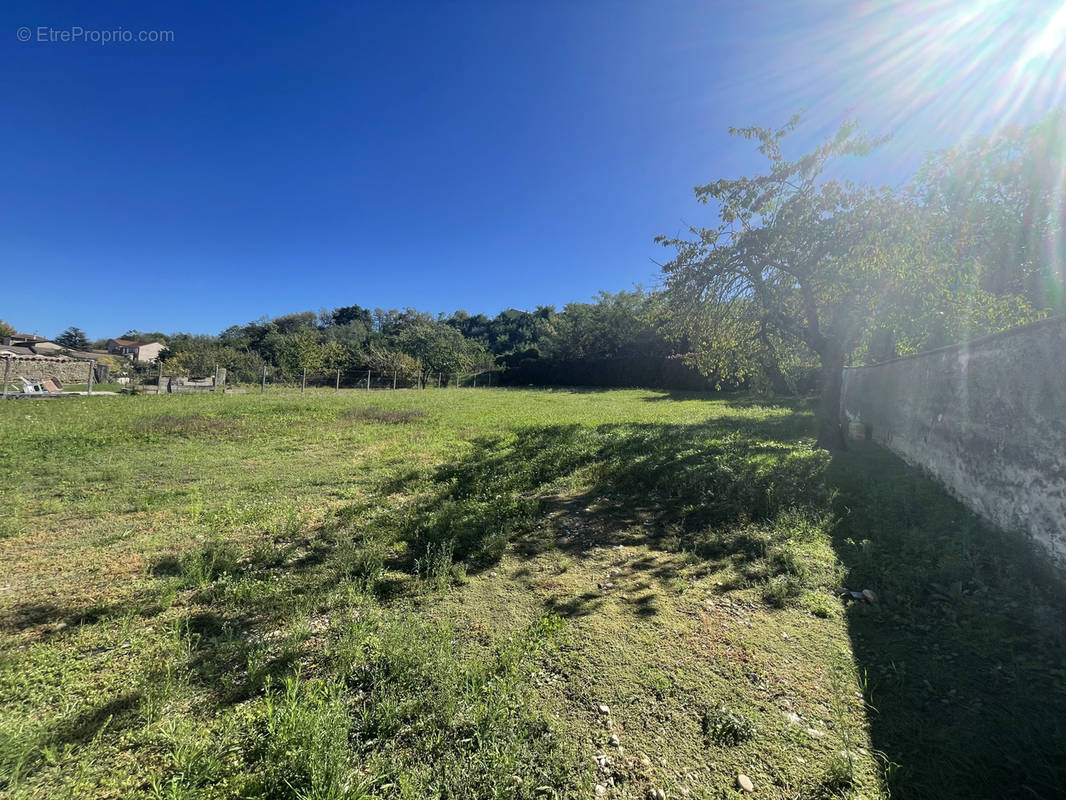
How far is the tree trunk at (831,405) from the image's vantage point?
710 centimetres

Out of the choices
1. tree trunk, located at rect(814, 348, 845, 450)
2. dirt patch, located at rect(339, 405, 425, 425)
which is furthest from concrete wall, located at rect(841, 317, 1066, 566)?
dirt patch, located at rect(339, 405, 425, 425)

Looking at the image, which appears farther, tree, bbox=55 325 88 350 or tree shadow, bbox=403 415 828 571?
tree, bbox=55 325 88 350

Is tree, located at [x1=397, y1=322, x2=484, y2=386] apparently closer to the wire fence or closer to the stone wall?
the wire fence

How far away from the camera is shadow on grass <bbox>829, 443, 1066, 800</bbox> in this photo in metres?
1.55

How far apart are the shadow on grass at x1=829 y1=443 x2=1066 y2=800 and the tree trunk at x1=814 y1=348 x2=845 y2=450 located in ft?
11.1

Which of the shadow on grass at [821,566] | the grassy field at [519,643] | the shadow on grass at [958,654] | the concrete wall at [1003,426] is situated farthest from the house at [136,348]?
the concrete wall at [1003,426]

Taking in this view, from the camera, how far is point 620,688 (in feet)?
6.35

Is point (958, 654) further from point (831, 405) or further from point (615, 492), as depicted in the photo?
point (831, 405)

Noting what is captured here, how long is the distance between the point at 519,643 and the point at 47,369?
4090 centimetres

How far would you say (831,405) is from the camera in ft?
24.4

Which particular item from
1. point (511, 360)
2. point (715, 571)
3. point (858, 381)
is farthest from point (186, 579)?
point (511, 360)

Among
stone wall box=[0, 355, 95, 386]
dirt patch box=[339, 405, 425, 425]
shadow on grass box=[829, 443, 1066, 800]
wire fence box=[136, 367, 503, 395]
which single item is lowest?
shadow on grass box=[829, 443, 1066, 800]

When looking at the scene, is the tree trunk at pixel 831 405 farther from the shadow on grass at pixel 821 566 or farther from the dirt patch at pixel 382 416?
the dirt patch at pixel 382 416

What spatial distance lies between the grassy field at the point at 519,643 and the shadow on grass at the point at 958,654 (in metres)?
0.01
